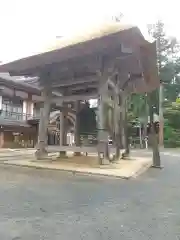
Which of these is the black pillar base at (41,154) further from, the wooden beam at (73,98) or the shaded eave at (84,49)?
the shaded eave at (84,49)

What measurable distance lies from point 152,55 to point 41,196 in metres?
6.08

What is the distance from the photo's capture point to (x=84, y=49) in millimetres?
8250

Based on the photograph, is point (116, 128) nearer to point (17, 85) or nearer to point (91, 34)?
point (91, 34)

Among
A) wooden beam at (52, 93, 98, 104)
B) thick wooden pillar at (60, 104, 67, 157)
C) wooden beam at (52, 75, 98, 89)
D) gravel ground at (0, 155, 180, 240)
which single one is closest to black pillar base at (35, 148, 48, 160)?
thick wooden pillar at (60, 104, 67, 157)

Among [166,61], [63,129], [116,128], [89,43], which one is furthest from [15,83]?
[166,61]

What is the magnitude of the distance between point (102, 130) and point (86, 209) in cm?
504

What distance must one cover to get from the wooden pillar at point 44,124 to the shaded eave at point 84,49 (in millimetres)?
1096

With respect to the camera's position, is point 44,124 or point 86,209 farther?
point 44,124

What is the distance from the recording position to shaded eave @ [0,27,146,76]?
25.1ft

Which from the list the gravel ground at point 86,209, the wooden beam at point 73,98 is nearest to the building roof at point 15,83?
the wooden beam at point 73,98

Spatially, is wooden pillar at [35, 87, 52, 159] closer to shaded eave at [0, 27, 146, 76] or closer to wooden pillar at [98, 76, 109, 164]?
shaded eave at [0, 27, 146, 76]

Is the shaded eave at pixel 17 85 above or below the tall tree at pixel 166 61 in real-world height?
below

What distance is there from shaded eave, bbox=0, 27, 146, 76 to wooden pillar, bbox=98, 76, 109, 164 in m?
1.14

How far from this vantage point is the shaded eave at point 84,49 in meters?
7.66
